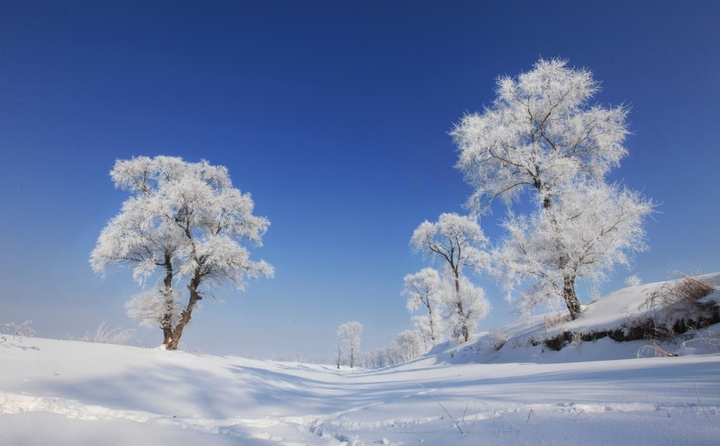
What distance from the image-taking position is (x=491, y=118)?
10797 mm

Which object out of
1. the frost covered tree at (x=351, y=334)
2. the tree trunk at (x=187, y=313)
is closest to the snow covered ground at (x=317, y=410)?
the tree trunk at (x=187, y=313)

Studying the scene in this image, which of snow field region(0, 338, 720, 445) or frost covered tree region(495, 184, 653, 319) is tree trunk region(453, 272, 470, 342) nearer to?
frost covered tree region(495, 184, 653, 319)

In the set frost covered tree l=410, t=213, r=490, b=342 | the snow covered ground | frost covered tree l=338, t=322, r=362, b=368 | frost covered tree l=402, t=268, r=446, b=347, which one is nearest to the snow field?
the snow covered ground

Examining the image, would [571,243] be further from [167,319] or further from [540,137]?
[167,319]

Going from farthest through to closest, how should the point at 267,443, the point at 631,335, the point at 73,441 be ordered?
the point at 631,335 < the point at 267,443 < the point at 73,441

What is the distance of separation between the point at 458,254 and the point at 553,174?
12.4 m

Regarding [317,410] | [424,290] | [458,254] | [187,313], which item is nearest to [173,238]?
[187,313]

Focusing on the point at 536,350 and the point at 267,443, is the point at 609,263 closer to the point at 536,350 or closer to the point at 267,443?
A: the point at 536,350

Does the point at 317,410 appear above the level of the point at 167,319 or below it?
below

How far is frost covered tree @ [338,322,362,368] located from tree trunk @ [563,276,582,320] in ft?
197

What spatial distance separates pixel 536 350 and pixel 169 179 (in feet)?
50.5

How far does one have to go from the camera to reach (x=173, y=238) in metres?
12.6

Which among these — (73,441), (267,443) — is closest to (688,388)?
(267,443)

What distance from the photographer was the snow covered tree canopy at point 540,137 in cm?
939
